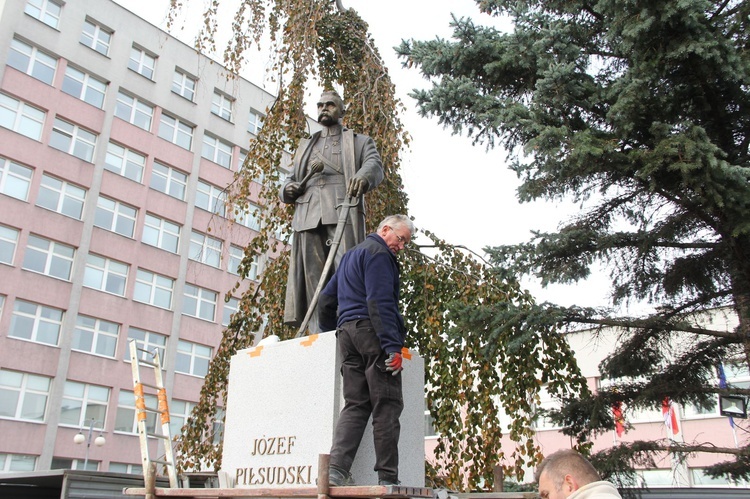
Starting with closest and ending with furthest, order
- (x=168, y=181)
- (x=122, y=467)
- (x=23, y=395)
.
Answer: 1. (x=23, y=395)
2. (x=122, y=467)
3. (x=168, y=181)

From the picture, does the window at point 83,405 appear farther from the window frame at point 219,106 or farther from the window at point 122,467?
the window frame at point 219,106

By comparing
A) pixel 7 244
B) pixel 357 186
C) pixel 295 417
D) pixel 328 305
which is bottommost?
pixel 295 417

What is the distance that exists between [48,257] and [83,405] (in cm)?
472

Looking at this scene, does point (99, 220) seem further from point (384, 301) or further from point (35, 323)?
point (384, 301)

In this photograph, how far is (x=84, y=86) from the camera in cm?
2414

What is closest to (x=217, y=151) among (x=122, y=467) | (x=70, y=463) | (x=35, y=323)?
(x=35, y=323)

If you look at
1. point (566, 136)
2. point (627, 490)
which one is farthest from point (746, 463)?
point (566, 136)

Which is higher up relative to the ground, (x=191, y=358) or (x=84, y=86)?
(x=84, y=86)

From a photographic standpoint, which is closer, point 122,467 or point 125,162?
point 122,467

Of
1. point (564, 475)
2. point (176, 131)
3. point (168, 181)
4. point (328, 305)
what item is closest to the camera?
point (564, 475)

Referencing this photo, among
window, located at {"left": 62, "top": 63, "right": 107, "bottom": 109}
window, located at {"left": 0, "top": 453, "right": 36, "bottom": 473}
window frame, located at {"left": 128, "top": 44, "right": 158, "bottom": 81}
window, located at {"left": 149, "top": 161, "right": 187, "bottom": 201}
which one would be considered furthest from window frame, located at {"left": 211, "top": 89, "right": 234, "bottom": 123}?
window, located at {"left": 0, "top": 453, "right": 36, "bottom": 473}

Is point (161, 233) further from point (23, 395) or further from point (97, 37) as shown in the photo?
point (23, 395)

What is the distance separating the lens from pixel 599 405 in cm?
652

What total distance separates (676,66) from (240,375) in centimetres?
433
